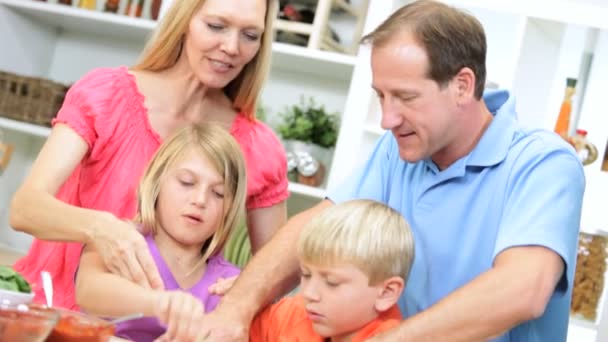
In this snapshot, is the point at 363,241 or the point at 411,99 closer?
the point at 363,241

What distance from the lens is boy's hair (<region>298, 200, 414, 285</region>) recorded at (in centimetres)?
159

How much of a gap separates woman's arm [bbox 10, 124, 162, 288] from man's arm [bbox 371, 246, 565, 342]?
0.50 m

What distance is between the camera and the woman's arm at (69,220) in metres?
1.77

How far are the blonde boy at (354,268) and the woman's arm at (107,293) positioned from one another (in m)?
0.27

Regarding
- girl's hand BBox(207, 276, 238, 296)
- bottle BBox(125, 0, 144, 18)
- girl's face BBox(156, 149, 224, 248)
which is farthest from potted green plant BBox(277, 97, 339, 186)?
girl's hand BBox(207, 276, 238, 296)

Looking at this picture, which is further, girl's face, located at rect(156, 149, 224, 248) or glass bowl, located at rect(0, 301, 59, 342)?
girl's face, located at rect(156, 149, 224, 248)

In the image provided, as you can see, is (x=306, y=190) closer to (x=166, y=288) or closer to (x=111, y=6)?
(x=111, y=6)

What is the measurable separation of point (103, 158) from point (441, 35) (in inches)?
36.4

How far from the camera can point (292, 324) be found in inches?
67.0

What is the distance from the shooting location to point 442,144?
1779 mm

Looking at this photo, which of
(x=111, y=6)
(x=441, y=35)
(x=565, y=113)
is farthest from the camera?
(x=111, y=6)

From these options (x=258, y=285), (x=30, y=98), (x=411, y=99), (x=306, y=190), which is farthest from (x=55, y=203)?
(x=30, y=98)

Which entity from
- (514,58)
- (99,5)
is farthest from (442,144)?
(99,5)

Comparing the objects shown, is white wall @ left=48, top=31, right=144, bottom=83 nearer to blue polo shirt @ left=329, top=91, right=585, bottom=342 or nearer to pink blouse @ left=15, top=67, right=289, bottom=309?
pink blouse @ left=15, top=67, right=289, bottom=309
